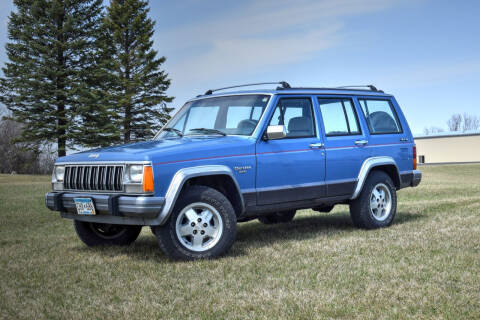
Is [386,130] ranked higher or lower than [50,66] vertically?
lower

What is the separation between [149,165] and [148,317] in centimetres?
205

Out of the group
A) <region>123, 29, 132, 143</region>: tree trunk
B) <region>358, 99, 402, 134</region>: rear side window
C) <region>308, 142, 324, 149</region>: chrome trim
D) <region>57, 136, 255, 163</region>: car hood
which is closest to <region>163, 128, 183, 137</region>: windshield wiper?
<region>57, 136, 255, 163</region>: car hood

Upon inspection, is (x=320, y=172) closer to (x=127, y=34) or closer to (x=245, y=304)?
(x=245, y=304)

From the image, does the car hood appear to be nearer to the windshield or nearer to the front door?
the windshield

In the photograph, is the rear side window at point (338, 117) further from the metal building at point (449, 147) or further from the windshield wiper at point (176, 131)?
the metal building at point (449, 147)

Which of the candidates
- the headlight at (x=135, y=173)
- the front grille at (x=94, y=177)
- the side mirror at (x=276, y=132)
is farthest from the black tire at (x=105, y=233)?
the side mirror at (x=276, y=132)

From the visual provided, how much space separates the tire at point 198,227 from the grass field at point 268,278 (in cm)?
20

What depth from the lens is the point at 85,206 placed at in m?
6.41

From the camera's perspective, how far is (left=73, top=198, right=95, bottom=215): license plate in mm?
6333

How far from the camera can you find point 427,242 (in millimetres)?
7059

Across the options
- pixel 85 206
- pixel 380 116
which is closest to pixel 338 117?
pixel 380 116

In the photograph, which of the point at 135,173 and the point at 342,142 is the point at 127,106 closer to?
the point at 342,142

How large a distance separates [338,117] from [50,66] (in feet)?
128

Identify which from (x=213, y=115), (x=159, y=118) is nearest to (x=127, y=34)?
(x=159, y=118)
